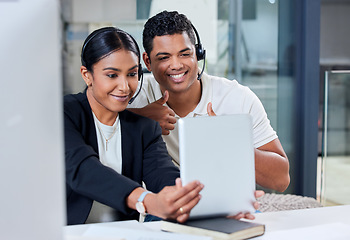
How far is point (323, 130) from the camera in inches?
122

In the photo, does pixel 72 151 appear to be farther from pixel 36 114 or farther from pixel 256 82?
pixel 256 82

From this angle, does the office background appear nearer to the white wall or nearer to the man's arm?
the man's arm

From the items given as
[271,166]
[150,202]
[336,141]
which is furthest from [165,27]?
[336,141]

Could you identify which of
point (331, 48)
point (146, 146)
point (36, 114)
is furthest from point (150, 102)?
point (331, 48)

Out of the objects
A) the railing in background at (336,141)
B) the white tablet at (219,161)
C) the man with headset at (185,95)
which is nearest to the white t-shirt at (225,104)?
the man with headset at (185,95)

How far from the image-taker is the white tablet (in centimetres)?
101

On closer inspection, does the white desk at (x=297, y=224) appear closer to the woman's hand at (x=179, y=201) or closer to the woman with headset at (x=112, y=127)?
the woman's hand at (x=179, y=201)

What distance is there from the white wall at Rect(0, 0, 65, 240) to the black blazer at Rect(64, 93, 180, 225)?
606 mm

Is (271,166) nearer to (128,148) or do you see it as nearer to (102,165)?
(128,148)

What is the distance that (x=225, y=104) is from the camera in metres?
2.04

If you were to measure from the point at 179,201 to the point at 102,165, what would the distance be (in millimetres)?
397

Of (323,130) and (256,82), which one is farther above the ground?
(256,82)

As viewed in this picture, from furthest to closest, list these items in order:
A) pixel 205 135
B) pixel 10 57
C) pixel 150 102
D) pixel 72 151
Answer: pixel 150 102
pixel 72 151
pixel 205 135
pixel 10 57

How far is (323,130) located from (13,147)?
2.72 m
